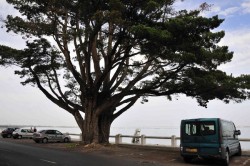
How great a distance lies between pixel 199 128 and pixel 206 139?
68 centimetres

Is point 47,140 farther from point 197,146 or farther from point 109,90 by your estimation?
point 197,146

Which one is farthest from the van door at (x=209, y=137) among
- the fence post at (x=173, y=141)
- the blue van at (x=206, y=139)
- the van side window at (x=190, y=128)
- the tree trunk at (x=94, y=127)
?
the tree trunk at (x=94, y=127)

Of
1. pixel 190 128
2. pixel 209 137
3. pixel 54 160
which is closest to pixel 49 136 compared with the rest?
pixel 54 160

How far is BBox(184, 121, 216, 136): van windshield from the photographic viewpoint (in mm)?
18216

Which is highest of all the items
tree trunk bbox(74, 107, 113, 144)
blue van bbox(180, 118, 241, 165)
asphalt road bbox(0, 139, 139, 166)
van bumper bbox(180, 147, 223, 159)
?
tree trunk bbox(74, 107, 113, 144)

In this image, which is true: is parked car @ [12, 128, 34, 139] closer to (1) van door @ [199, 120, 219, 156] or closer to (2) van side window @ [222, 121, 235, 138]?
(2) van side window @ [222, 121, 235, 138]

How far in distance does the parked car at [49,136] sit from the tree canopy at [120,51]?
19.8 ft

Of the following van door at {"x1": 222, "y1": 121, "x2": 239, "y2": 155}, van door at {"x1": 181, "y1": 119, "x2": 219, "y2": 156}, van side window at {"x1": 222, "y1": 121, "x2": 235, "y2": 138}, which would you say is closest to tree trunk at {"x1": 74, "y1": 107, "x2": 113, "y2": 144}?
van door at {"x1": 181, "y1": 119, "x2": 219, "y2": 156}

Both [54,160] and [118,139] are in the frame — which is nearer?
[54,160]

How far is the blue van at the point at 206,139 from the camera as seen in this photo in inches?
703

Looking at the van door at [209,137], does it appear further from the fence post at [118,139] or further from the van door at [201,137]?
the fence post at [118,139]

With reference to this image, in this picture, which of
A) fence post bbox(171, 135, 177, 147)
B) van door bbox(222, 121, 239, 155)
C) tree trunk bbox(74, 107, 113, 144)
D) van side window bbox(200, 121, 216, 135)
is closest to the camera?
van side window bbox(200, 121, 216, 135)

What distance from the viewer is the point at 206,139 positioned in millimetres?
18250

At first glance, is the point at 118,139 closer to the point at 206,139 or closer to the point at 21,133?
the point at 206,139
